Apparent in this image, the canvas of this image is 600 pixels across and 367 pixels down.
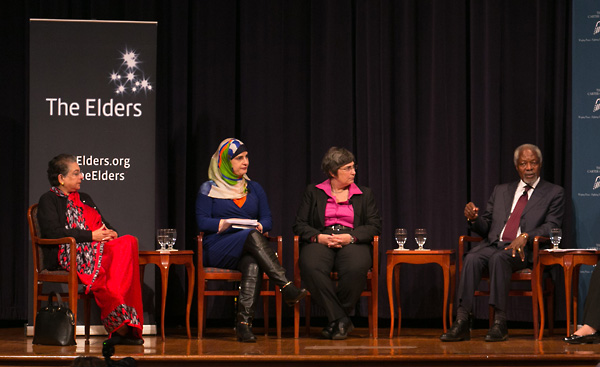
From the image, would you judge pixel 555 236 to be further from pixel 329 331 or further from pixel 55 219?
pixel 55 219

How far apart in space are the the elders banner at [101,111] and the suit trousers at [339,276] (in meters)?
1.13

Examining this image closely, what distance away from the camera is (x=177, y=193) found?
5820 millimetres

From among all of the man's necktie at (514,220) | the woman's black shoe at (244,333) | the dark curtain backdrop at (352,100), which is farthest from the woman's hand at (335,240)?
the man's necktie at (514,220)

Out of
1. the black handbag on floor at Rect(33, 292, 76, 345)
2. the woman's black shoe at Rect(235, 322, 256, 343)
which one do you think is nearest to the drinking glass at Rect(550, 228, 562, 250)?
the woman's black shoe at Rect(235, 322, 256, 343)

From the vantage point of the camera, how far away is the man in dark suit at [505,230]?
4.79 meters

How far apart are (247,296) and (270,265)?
0.80ft

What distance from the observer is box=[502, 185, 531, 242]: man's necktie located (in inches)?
202

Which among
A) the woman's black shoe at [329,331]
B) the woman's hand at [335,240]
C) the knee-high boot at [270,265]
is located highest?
the woman's hand at [335,240]

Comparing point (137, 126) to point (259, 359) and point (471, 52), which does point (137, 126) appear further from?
point (471, 52)

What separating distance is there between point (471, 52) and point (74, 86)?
9.81 feet

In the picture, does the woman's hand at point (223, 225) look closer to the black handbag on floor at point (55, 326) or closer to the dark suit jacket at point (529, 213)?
the black handbag on floor at point (55, 326)

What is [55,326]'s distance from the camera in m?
4.42

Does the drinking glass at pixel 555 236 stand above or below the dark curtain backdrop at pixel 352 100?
below

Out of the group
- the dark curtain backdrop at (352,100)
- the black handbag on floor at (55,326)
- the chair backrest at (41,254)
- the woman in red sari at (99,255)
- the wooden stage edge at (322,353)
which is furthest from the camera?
the dark curtain backdrop at (352,100)
